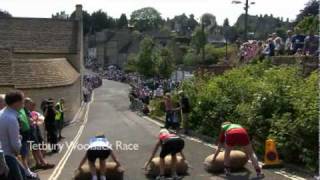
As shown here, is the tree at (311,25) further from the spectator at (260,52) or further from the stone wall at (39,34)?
the stone wall at (39,34)

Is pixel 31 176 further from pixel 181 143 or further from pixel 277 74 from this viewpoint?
pixel 277 74

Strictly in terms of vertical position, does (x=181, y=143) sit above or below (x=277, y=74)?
below

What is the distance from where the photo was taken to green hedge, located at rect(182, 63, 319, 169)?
14.3 meters

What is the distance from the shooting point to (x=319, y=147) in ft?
44.0

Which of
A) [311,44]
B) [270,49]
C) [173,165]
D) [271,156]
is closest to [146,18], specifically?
[270,49]

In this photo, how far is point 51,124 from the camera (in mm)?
19203

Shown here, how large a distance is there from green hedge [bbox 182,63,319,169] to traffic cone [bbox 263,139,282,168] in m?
0.44

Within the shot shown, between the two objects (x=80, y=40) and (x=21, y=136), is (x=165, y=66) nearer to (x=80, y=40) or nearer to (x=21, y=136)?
(x=80, y=40)

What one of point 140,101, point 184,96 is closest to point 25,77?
point 140,101

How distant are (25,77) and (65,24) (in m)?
27.4

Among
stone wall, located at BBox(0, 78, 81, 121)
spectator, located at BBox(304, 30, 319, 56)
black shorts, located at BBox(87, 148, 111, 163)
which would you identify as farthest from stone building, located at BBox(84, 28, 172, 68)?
black shorts, located at BBox(87, 148, 111, 163)

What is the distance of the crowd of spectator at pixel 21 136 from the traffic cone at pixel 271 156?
571cm

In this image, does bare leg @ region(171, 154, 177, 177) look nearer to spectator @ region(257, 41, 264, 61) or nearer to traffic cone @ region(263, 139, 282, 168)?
traffic cone @ region(263, 139, 282, 168)

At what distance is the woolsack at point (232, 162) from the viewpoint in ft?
45.1
